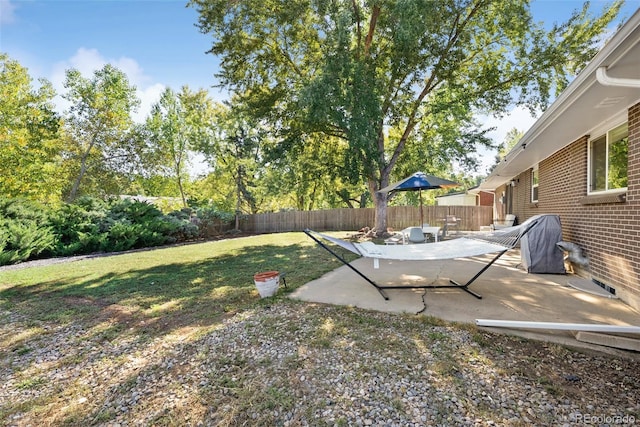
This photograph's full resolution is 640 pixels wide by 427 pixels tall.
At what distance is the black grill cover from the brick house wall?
356 millimetres

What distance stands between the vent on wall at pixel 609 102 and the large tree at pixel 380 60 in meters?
5.43

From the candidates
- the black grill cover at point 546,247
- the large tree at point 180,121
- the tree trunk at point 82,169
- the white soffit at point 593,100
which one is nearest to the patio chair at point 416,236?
the black grill cover at point 546,247

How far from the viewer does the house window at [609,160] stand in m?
3.81

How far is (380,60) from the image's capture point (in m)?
10.1

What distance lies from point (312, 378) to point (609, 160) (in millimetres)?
5095

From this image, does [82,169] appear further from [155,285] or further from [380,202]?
[380,202]

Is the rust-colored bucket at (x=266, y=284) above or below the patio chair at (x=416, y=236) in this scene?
below

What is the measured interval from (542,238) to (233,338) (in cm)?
538

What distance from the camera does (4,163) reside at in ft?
37.6

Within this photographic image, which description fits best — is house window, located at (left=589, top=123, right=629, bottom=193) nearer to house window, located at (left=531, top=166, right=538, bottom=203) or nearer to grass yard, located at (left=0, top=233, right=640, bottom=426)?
grass yard, located at (left=0, top=233, right=640, bottom=426)

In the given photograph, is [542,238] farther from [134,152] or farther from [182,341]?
[134,152]

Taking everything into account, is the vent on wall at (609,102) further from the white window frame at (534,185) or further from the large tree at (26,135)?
the large tree at (26,135)

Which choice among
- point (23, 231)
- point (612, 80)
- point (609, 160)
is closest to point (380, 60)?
point (609, 160)

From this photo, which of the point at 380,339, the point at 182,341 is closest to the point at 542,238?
the point at 380,339
